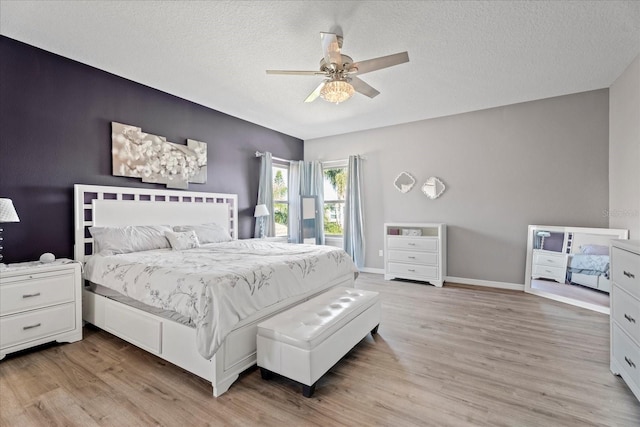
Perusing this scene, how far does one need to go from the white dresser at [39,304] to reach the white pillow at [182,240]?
872 millimetres

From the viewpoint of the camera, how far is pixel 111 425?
1.62 m

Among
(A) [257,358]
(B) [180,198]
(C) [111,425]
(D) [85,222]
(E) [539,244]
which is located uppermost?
(B) [180,198]

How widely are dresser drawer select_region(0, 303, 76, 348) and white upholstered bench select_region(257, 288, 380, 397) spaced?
1.88 metres

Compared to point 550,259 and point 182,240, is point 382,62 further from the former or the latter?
point 550,259

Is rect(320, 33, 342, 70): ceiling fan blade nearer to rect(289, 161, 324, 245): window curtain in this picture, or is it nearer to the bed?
rect(289, 161, 324, 245): window curtain

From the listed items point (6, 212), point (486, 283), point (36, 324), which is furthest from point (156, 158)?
point (486, 283)

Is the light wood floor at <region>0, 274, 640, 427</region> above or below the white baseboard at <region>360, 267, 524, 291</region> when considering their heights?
below

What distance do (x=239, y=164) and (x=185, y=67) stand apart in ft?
6.41

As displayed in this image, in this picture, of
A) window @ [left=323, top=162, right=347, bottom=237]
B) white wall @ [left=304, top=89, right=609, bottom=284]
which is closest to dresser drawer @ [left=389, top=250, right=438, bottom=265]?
white wall @ [left=304, top=89, right=609, bottom=284]

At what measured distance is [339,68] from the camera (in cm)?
258

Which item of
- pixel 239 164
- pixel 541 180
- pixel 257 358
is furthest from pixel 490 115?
pixel 257 358

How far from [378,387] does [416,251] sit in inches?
119

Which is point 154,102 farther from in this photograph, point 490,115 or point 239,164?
point 490,115

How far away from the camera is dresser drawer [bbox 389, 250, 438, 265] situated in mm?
4561
